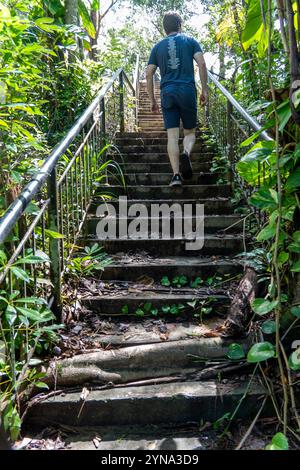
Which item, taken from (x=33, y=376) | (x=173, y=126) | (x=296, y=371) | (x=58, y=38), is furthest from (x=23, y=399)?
(x=58, y=38)

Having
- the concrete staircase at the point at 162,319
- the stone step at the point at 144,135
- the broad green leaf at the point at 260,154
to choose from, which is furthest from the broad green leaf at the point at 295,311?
the stone step at the point at 144,135

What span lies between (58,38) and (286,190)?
363 cm

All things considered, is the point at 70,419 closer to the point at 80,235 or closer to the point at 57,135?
the point at 80,235

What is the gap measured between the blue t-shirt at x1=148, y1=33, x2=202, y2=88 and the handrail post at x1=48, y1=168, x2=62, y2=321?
6.96ft

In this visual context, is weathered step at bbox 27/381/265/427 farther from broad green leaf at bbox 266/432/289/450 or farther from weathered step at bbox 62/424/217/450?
broad green leaf at bbox 266/432/289/450

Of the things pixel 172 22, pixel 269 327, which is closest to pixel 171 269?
pixel 269 327

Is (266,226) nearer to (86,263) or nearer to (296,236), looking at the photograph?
(296,236)

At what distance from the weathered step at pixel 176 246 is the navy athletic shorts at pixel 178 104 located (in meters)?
1.34

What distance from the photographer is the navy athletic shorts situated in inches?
152

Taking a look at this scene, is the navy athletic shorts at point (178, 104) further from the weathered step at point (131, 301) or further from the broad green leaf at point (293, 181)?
the broad green leaf at point (293, 181)

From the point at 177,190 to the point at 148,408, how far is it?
7.87 ft

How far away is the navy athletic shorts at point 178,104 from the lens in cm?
386

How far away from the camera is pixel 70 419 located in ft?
5.95

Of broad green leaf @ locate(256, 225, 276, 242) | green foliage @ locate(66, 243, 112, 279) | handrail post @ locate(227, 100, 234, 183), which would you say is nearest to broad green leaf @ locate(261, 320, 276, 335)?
broad green leaf @ locate(256, 225, 276, 242)
